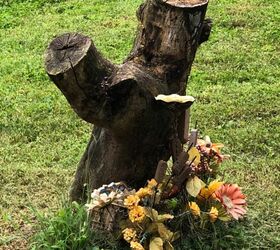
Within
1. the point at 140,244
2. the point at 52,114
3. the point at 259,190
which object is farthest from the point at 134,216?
the point at 52,114

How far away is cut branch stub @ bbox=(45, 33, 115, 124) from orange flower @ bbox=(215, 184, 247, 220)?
0.85 meters

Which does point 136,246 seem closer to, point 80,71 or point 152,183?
point 152,183

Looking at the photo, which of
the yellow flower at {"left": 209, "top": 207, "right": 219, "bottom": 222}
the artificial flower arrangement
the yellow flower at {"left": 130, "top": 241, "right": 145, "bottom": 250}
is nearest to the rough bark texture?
the artificial flower arrangement

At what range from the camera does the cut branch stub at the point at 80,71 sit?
3.35 m

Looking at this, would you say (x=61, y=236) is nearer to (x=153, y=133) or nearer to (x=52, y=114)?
(x=153, y=133)

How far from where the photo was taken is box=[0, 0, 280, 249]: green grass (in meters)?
4.54

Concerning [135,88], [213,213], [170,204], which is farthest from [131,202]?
[135,88]

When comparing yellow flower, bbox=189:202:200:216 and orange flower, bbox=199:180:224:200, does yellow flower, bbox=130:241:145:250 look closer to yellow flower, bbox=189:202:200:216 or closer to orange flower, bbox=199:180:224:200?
yellow flower, bbox=189:202:200:216

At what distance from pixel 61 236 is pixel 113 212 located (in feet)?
0.97

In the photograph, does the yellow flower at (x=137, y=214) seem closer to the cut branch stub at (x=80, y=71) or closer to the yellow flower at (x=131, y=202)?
the yellow flower at (x=131, y=202)

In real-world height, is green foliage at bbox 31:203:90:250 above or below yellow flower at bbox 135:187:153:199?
below

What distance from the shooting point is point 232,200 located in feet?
12.8

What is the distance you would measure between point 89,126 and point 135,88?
226 cm

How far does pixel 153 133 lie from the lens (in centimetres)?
370
